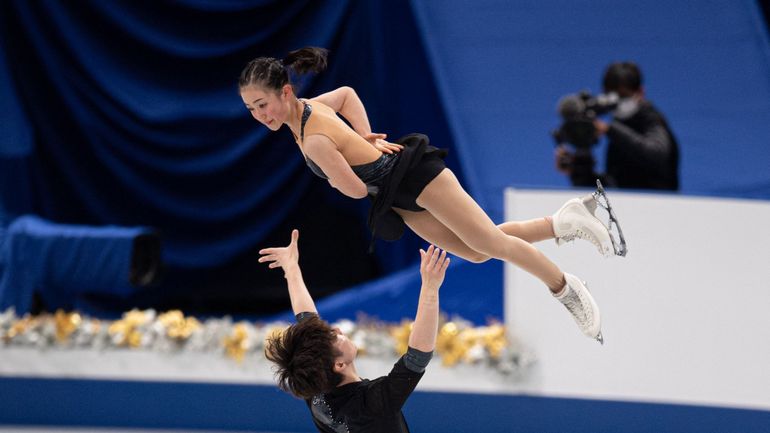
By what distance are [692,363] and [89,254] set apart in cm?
338

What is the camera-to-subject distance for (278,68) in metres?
3.68

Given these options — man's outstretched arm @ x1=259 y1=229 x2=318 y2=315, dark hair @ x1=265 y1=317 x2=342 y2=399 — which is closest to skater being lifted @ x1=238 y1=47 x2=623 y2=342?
man's outstretched arm @ x1=259 y1=229 x2=318 y2=315

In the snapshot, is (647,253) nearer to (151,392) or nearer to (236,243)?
(151,392)

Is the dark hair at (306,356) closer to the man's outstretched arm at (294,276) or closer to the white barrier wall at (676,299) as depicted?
the man's outstretched arm at (294,276)

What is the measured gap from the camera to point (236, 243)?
741 centimetres

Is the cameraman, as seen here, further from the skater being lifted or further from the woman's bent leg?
the woman's bent leg

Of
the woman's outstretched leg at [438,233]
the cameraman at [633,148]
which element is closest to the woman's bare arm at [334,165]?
the woman's outstretched leg at [438,233]

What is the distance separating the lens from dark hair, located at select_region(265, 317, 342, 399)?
350cm

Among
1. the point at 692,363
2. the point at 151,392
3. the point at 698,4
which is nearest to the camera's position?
the point at 692,363

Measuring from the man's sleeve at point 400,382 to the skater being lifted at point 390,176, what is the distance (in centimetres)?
42

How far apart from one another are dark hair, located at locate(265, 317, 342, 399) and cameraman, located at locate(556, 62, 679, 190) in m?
2.18

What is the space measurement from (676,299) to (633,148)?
2.35 feet

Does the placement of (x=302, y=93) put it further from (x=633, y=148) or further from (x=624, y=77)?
(x=633, y=148)

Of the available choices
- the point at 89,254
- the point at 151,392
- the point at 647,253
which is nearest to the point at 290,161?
the point at 89,254
